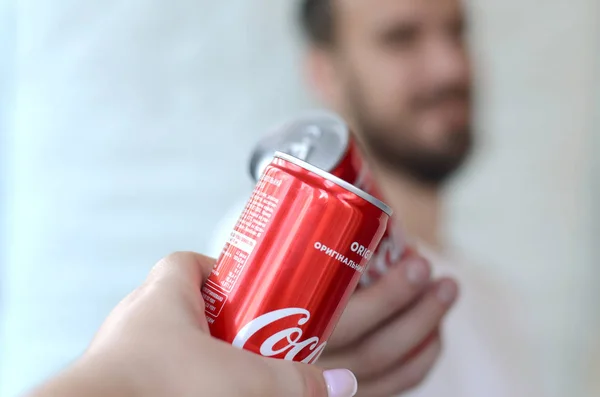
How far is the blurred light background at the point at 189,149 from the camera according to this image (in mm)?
959

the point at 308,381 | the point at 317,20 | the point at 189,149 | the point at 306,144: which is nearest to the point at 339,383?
the point at 308,381

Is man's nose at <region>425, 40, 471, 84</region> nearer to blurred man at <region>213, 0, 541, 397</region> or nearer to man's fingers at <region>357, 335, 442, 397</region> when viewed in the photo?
blurred man at <region>213, 0, 541, 397</region>

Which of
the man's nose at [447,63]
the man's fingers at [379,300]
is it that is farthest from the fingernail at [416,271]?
the man's nose at [447,63]

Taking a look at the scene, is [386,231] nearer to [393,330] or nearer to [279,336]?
[393,330]

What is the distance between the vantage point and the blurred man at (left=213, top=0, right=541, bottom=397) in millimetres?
1012

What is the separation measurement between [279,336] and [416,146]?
0.75m

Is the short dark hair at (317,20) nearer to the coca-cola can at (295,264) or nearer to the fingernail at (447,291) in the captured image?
the fingernail at (447,291)

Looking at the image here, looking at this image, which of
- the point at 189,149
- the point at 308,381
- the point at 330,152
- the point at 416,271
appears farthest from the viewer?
the point at 189,149

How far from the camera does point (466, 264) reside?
1041mm

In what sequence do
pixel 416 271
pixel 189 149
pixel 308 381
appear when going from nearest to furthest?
1. pixel 308 381
2. pixel 416 271
3. pixel 189 149

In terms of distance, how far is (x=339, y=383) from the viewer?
1.33 feet

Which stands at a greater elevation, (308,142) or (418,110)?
(418,110)

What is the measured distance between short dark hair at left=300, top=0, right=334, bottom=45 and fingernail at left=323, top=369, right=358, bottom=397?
76 cm

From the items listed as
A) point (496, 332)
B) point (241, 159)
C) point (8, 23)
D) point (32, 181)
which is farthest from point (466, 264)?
point (8, 23)
